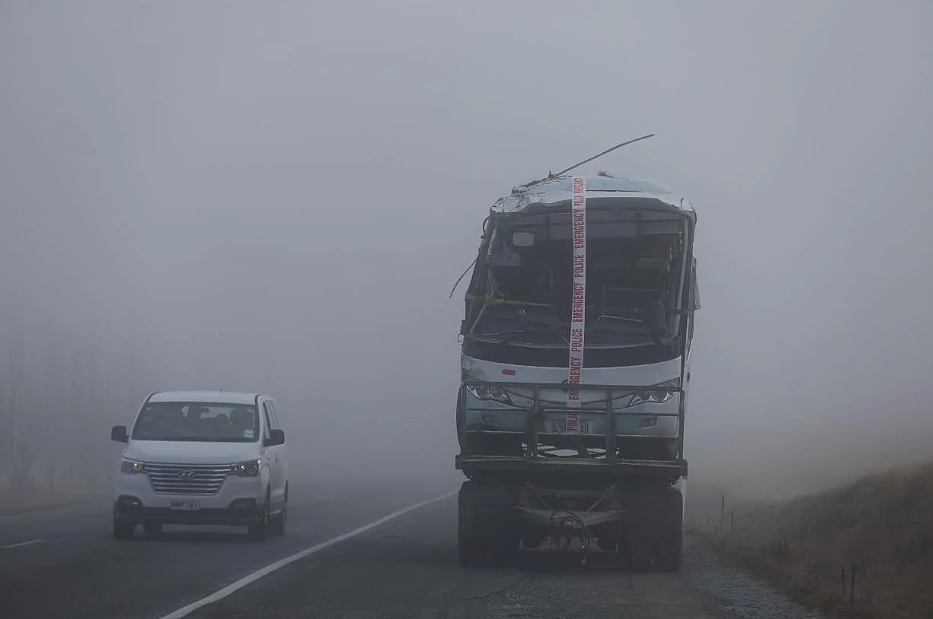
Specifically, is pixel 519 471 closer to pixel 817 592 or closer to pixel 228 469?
pixel 817 592

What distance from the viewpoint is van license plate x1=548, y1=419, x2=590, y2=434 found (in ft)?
50.9

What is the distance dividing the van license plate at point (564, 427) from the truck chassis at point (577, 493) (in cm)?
8

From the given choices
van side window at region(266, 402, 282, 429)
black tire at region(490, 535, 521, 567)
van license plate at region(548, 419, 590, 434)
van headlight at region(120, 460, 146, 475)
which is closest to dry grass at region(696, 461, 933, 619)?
van license plate at region(548, 419, 590, 434)

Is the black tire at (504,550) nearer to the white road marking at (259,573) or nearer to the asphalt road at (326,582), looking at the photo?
the asphalt road at (326,582)

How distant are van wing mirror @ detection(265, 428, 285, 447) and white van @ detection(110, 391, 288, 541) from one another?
0.02m

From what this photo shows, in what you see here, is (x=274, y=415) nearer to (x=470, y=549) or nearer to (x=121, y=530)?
(x=121, y=530)

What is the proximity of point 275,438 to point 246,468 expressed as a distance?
1582 millimetres

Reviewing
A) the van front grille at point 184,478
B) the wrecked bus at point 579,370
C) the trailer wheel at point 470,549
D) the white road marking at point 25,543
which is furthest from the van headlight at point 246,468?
the wrecked bus at point 579,370

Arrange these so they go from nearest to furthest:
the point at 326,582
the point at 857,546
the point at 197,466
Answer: the point at 326,582 → the point at 197,466 → the point at 857,546

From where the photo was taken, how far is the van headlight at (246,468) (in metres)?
19.6

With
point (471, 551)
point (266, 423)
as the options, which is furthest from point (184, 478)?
point (471, 551)

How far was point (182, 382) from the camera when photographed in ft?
393

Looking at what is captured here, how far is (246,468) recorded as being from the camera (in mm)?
19703

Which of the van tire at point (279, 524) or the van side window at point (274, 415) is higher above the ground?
the van side window at point (274, 415)
